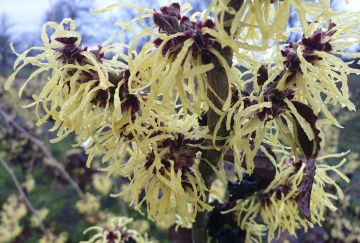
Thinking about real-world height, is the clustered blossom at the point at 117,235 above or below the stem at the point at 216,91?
below

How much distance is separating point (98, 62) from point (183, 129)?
157 millimetres

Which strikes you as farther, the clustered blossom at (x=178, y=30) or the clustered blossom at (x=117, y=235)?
the clustered blossom at (x=117, y=235)

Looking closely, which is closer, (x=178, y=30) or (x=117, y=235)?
(x=178, y=30)

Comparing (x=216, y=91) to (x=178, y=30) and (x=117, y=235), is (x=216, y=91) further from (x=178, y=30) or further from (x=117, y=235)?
(x=117, y=235)

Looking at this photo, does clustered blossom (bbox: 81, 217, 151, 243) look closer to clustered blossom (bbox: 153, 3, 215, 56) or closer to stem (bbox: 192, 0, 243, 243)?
stem (bbox: 192, 0, 243, 243)

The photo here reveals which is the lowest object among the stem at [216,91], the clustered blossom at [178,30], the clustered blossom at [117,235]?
the clustered blossom at [117,235]

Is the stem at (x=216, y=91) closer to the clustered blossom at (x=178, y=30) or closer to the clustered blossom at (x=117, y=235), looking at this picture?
the clustered blossom at (x=178, y=30)

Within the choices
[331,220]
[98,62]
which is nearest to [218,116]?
[98,62]

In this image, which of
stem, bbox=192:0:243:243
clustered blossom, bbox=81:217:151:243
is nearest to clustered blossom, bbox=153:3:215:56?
stem, bbox=192:0:243:243

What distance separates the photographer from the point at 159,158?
0.68 metres

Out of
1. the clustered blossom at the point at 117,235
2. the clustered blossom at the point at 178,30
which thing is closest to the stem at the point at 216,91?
the clustered blossom at the point at 178,30

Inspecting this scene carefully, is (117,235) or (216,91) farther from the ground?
(216,91)

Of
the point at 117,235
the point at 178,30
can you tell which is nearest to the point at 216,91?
the point at 178,30

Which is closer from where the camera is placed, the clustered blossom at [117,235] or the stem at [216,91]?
the stem at [216,91]
